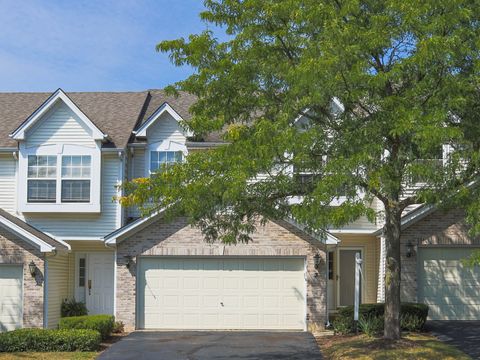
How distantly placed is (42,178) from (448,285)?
548 inches

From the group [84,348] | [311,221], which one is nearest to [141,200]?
[311,221]

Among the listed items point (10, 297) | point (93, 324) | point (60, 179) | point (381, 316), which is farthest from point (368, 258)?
point (10, 297)

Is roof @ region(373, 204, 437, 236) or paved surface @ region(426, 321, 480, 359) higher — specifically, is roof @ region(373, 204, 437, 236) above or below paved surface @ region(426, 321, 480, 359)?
above

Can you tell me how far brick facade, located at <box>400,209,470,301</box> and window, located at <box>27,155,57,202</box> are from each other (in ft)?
38.8

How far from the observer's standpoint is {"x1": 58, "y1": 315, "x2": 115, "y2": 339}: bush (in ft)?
68.3

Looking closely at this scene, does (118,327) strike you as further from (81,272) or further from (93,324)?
(81,272)

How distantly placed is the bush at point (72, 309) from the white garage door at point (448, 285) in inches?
436

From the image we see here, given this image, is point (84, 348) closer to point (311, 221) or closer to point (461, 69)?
point (311, 221)

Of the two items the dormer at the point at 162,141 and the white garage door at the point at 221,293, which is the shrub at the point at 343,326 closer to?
the white garage door at the point at 221,293

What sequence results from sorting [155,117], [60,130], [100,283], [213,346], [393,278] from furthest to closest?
1. [100,283]
2. [155,117]
3. [60,130]
4. [213,346]
5. [393,278]

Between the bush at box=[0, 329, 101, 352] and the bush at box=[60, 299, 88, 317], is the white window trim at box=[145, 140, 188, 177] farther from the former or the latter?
the bush at box=[0, 329, 101, 352]

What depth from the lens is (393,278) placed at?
17328 mm

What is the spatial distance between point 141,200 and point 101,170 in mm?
9492

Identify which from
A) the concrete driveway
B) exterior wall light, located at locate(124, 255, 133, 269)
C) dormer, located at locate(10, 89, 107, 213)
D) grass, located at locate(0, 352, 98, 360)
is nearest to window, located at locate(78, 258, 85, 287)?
dormer, located at locate(10, 89, 107, 213)
